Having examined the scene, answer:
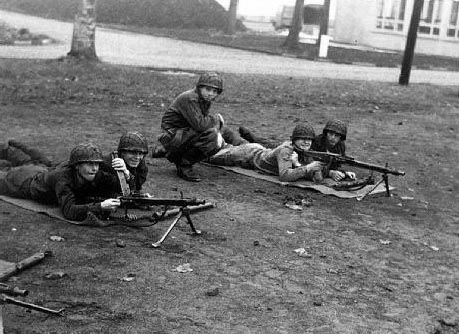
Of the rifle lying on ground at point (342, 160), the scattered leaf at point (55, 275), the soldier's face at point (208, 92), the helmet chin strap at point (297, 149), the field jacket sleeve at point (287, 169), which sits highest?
the soldier's face at point (208, 92)

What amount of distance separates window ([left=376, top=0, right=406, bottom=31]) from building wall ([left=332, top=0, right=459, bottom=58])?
28 centimetres

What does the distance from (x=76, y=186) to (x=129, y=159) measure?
23.6 inches

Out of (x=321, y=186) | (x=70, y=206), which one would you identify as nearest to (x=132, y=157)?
(x=70, y=206)

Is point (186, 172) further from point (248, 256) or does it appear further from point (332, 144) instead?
point (248, 256)

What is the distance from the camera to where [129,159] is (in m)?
Answer: 7.52

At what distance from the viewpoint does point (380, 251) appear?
7418 millimetres

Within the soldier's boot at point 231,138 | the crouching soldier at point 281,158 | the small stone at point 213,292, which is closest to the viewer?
the small stone at point 213,292

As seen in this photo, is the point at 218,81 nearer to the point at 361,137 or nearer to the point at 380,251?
the point at 380,251

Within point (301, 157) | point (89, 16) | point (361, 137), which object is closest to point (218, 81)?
point (301, 157)

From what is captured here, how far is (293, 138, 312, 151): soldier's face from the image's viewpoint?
30.9ft

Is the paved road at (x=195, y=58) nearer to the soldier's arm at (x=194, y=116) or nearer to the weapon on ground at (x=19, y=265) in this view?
the soldier's arm at (x=194, y=116)

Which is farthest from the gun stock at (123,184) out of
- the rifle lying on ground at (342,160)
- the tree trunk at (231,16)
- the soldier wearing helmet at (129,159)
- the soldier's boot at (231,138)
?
the tree trunk at (231,16)

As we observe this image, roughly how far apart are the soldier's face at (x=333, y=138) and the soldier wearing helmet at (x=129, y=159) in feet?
9.79

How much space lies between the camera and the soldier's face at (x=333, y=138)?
9.65 m
